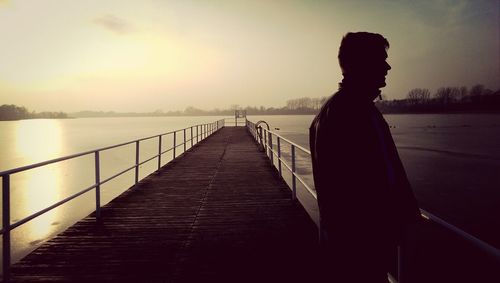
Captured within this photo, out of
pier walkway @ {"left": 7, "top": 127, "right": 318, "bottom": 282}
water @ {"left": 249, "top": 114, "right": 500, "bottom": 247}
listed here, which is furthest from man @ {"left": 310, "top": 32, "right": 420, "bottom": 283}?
water @ {"left": 249, "top": 114, "right": 500, "bottom": 247}

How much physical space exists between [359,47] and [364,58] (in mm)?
54

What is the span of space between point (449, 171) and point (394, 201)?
3777 centimetres

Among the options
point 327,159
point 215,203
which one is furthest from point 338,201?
point 215,203

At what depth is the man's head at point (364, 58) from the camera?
1.55 m

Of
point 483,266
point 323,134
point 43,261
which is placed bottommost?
point 483,266

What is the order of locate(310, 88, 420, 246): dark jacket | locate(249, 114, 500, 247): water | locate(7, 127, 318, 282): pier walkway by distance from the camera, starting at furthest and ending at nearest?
locate(249, 114, 500, 247): water < locate(7, 127, 318, 282): pier walkway < locate(310, 88, 420, 246): dark jacket

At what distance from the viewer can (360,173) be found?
56.8 inches

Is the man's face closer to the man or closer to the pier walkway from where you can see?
the man

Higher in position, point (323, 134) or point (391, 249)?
point (323, 134)

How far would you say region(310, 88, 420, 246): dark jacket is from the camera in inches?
57.1

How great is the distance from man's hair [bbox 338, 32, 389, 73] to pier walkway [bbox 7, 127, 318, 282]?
8.24 ft

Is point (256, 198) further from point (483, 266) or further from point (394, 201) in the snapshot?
point (483, 266)

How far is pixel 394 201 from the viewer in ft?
4.97

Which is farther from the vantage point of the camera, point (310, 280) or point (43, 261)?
point (43, 261)
